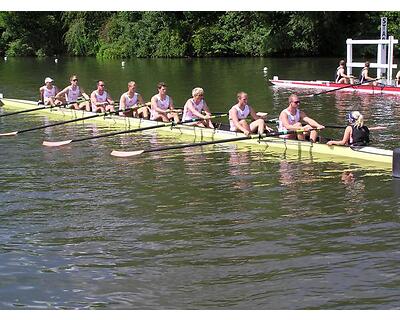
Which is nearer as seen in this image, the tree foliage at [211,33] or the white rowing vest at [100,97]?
the white rowing vest at [100,97]

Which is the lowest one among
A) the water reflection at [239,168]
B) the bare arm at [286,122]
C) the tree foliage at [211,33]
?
the water reflection at [239,168]

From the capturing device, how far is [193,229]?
9.44 m

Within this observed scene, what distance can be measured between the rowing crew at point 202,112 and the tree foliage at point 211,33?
104 feet

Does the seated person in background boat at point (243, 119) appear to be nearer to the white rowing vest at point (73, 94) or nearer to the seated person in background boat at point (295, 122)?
the seated person in background boat at point (295, 122)

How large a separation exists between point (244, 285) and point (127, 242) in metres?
2.17

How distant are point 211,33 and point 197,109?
40.0 meters

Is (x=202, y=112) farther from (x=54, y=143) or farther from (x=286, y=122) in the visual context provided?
(x=54, y=143)

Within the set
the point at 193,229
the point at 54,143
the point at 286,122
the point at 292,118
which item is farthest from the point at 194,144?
the point at 54,143

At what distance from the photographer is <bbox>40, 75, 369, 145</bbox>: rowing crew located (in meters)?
13.4

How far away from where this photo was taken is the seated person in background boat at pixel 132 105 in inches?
734

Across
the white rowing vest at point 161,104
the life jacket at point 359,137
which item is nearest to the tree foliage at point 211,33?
the white rowing vest at point 161,104

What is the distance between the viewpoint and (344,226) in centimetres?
A: 934
